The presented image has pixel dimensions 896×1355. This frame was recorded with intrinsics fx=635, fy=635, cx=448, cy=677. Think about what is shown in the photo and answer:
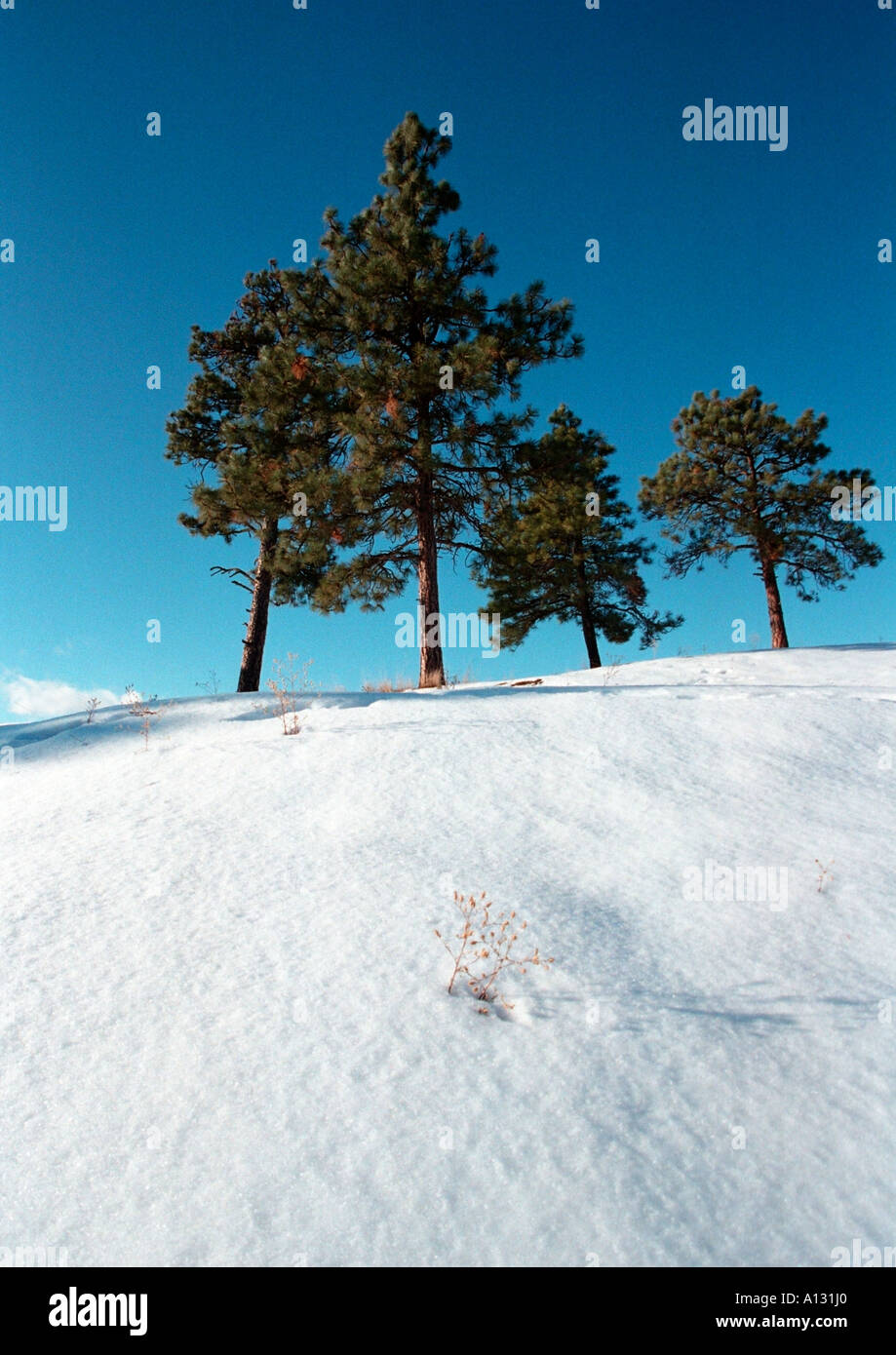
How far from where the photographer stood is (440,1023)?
187 cm

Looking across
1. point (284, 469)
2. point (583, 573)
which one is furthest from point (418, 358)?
point (583, 573)

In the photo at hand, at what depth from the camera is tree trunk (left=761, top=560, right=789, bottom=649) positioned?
17312 mm

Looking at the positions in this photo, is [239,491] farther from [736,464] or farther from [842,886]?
[736,464]

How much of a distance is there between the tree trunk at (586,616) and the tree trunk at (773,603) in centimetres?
474

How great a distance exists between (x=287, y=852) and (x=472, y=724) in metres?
2.00

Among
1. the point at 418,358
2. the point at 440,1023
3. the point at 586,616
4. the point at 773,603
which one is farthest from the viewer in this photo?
the point at 586,616

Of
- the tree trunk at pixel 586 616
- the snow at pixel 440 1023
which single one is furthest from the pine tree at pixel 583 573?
the snow at pixel 440 1023

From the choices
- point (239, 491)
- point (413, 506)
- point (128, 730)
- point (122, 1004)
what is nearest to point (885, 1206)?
point (122, 1004)

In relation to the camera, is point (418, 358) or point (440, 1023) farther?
point (418, 358)

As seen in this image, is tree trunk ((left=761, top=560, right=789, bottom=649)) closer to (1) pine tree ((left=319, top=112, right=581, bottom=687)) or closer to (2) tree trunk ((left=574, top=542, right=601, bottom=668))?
(2) tree trunk ((left=574, top=542, right=601, bottom=668))

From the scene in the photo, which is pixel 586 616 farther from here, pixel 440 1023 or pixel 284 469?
pixel 440 1023

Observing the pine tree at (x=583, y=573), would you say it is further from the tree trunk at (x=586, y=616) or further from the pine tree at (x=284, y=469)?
the pine tree at (x=284, y=469)

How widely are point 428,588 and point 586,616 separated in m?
9.03
